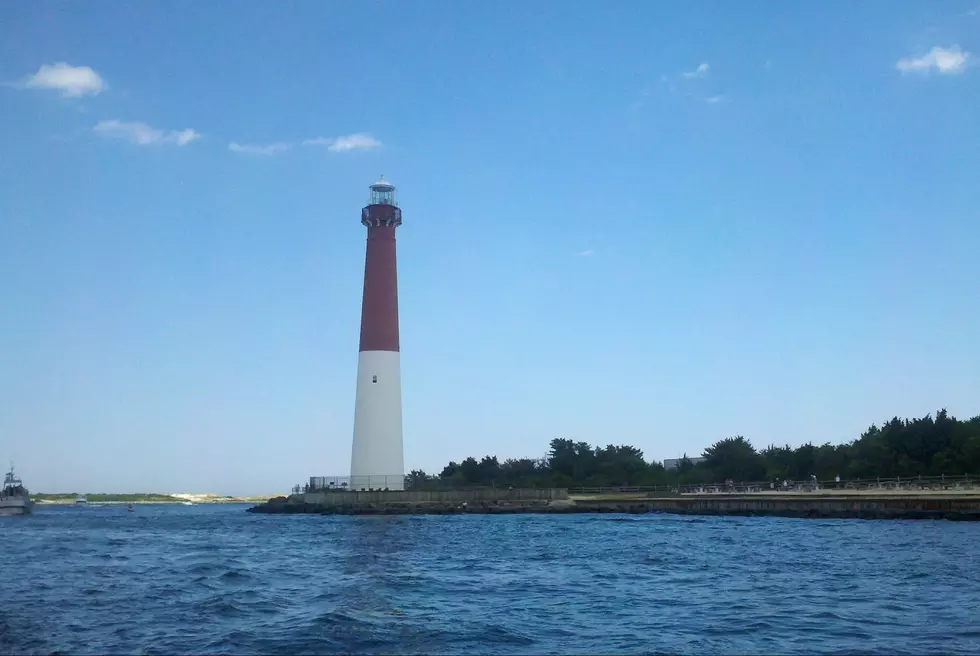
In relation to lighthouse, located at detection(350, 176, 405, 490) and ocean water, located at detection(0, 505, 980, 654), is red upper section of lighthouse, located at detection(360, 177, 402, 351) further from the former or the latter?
ocean water, located at detection(0, 505, 980, 654)

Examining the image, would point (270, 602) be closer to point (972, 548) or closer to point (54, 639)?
point (54, 639)

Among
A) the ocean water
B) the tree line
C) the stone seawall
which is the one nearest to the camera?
the ocean water

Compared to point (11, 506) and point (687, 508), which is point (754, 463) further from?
point (11, 506)

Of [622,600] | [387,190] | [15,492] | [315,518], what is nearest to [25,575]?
[622,600]

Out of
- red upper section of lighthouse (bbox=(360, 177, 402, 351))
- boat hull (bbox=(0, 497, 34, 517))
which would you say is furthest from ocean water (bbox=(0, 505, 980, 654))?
boat hull (bbox=(0, 497, 34, 517))

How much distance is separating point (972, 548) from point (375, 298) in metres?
34.0

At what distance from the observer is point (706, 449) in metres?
67.4

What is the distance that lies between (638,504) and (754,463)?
14696 mm

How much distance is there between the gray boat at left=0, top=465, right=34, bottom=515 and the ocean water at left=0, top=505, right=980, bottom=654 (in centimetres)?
3817

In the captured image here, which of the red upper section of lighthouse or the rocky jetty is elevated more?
the red upper section of lighthouse

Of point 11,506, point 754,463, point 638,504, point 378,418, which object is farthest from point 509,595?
point 11,506

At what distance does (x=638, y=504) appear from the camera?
52.1 meters

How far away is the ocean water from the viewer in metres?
12.3

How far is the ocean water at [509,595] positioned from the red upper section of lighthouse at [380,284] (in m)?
19.4
